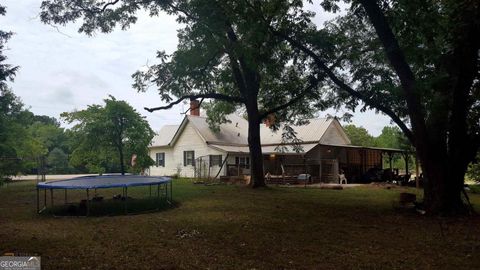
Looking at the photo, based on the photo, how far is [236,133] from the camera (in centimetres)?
3950

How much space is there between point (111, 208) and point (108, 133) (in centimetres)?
1194

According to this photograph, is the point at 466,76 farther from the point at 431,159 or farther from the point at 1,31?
the point at 1,31

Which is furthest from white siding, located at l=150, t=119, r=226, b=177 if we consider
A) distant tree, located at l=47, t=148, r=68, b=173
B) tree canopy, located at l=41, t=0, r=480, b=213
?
distant tree, located at l=47, t=148, r=68, b=173

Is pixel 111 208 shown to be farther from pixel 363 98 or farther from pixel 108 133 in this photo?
pixel 108 133

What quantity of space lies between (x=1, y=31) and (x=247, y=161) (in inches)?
948

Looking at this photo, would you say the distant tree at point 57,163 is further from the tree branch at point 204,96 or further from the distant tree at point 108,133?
the tree branch at point 204,96

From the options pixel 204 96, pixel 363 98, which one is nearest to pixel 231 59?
pixel 204 96

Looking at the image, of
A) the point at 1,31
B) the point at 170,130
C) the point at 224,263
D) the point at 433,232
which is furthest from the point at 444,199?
the point at 170,130

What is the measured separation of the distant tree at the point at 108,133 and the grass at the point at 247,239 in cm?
1139

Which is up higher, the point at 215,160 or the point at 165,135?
the point at 165,135

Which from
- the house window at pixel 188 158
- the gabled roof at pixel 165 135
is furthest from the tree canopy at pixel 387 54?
the gabled roof at pixel 165 135

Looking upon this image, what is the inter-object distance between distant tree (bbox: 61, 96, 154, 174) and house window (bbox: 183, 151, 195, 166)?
9.32 metres

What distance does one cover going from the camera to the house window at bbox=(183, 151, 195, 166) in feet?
122

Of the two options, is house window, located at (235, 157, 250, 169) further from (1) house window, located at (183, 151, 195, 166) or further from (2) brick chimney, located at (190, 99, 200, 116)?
(2) brick chimney, located at (190, 99, 200, 116)
